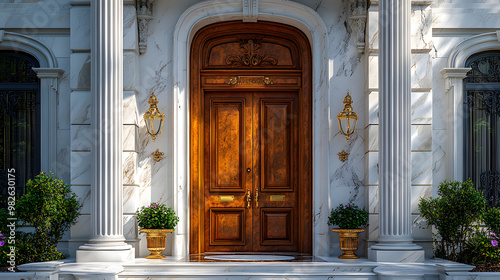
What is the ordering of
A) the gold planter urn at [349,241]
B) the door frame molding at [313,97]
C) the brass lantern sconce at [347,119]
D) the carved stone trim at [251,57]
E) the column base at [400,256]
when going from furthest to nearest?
1. the carved stone trim at [251,57]
2. the door frame molding at [313,97]
3. the brass lantern sconce at [347,119]
4. the gold planter urn at [349,241]
5. the column base at [400,256]

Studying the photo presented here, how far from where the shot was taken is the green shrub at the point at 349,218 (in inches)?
398

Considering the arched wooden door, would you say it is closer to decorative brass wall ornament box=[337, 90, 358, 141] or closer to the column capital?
decorative brass wall ornament box=[337, 90, 358, 141]

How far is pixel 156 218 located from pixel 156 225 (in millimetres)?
123

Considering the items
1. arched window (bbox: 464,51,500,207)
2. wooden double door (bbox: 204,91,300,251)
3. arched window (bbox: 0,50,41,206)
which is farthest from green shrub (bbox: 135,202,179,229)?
arched window (bbox: 464,51,500,207)

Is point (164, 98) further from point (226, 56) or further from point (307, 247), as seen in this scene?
point (307, 247)

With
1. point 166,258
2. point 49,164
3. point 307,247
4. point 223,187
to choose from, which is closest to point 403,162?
point 307,247

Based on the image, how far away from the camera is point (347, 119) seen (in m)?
10.6

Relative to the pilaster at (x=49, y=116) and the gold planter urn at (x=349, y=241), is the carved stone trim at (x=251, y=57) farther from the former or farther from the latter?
the gold planter urn at (x=349, y=241)

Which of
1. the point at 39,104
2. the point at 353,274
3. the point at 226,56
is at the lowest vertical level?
the point at 353,274

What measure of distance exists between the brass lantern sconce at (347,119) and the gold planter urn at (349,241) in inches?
56.1

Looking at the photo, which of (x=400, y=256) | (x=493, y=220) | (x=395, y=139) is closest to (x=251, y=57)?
(x=395, y=139)

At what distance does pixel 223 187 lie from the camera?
11.5 m

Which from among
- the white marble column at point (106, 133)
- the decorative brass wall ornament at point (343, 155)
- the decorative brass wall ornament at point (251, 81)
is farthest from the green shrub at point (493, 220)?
the white marble column at point (106, 133)

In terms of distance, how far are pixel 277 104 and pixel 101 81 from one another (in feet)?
11.7
